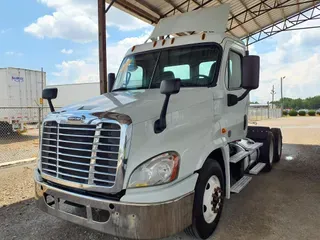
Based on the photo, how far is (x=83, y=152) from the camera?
261 centimetres

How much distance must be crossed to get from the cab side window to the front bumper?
1851 millimetres

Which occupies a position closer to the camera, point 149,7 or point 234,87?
point 234,87

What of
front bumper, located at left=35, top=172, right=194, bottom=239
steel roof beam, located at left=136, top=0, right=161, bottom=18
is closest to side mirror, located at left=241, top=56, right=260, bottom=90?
front bumper, located at left=35, top=172, right=194, bottom=239

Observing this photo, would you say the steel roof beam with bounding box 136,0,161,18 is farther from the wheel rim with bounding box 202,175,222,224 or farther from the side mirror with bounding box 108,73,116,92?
the wheel rim with bounding box 202,175,222,224

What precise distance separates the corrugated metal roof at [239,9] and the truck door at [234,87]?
5800 mm

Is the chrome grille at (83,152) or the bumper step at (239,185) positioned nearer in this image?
the chrome grille at (83,152)

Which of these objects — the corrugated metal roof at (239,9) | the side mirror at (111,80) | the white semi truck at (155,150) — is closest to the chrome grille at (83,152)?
the white semi truck at (155,150)

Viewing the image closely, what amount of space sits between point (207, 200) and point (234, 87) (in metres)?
1.72

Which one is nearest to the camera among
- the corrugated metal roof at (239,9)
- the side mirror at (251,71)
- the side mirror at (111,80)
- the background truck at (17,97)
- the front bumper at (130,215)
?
the front bumper at (130,215)

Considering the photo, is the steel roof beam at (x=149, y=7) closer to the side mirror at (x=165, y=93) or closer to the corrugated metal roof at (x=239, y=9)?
the corrugated metal roof at (x=239, y=9)

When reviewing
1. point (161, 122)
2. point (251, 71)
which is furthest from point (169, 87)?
point (251, 71)

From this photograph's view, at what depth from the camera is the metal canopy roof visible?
32.9ft

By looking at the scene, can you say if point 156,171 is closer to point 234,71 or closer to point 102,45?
point 234,71

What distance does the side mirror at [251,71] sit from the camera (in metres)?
3.36
